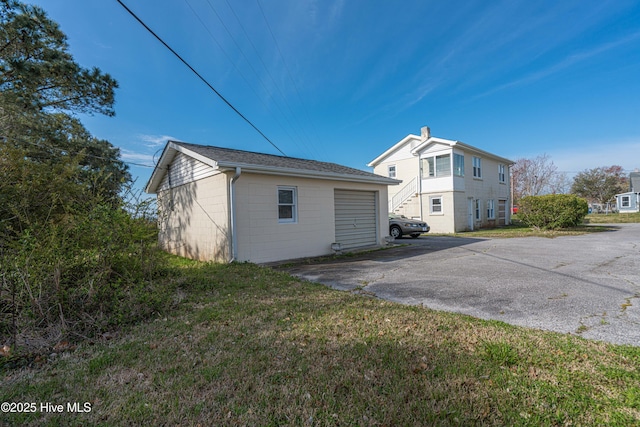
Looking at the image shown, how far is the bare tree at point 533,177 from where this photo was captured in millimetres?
38500

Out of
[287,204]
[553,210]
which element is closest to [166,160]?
[287,204]

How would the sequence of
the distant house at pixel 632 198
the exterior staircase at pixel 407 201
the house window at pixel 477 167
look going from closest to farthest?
the exterior staircase at pixel 407 201 → the house window at pixel 477 167 → the distant house at pixel 632 198

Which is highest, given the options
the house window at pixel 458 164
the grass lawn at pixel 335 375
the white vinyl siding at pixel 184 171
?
the house window at pixel 458 164

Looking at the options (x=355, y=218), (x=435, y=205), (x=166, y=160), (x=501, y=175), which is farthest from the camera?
(x=501, y=175)

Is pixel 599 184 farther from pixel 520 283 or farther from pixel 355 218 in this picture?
pixel 520 283

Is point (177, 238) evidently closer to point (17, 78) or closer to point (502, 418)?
point (17, 78)

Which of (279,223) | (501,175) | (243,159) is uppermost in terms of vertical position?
(501,175)

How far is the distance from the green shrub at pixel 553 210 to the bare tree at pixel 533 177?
26640mm

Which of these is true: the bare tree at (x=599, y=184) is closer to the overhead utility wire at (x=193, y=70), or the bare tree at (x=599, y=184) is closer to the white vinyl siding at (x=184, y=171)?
the overhead utility wire at (x=193, y=70)

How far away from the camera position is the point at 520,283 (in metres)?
5.34

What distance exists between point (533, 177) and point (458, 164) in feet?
96.7

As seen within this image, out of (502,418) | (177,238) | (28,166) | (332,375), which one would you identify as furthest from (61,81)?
(502,418)

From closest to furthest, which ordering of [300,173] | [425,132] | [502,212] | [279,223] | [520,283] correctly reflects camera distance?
[520,283], [279,223], [300,173], [425,132], [502,212]

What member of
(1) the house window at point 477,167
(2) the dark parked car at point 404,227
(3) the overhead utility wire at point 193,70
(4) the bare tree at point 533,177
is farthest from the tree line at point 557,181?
(3) the overhead utility wire at point 193,70
